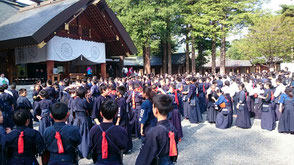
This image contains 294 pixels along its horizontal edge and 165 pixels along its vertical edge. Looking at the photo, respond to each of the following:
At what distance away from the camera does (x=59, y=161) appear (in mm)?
→ 2545

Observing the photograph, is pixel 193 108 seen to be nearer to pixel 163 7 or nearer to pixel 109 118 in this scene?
pixel 109 118

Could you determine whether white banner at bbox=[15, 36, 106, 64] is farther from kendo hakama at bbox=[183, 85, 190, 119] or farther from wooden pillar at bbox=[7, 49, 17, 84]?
kendo hakama at bbox=[183, 85, 190, 119]

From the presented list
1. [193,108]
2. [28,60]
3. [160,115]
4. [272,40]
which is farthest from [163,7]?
[160,115]

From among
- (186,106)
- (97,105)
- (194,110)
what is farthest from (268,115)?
(97,105)

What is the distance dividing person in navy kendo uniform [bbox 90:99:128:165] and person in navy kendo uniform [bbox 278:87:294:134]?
5980 millimetres

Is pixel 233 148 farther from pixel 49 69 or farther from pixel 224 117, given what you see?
pixel 49 69

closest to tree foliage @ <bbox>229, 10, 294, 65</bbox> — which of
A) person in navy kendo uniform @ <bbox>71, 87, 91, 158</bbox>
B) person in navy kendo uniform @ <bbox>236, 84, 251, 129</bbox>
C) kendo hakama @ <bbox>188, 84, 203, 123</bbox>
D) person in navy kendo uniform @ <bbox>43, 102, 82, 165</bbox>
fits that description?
person in navy kendo uniform @ <bbox>236, 84, 251, 129</bbox>

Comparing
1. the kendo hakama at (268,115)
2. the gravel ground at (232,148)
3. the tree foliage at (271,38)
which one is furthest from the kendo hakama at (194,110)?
the tree foliage at (271,38)

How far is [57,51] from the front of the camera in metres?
12.3

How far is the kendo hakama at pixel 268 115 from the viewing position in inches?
273

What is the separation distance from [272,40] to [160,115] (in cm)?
2346

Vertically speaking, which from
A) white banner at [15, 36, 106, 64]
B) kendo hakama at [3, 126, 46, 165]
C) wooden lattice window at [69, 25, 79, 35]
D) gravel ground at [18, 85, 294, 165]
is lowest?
gravel ground at [18, 85, 294, 165]

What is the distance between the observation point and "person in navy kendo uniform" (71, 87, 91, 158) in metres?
4.57

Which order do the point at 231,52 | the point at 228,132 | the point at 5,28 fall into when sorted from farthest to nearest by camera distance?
the point at 231,52 → the point at 5,28 → the point at 228,132
